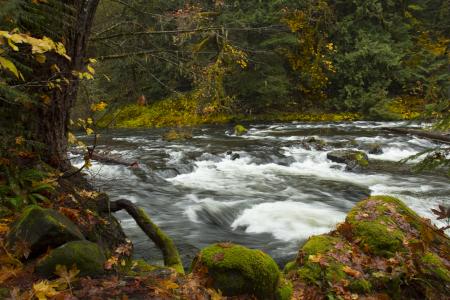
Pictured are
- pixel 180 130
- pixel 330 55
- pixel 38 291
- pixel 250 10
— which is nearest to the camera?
pixel 38 291

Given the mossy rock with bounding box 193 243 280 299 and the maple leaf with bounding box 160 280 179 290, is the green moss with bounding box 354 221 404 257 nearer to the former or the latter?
the mossy rock with bounding box 193 243 280 299

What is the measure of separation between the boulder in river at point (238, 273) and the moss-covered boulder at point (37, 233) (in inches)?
55.1

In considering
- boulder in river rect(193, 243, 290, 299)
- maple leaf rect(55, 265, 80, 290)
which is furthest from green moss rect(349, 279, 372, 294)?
maple leaf rect(55, 265, 80, 290)

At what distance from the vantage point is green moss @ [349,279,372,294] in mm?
4391

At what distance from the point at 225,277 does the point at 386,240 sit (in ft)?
7.90

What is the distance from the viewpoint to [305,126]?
2312cm

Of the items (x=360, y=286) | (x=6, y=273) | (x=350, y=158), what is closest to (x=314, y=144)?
(x=350, y=158)

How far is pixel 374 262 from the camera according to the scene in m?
4.85

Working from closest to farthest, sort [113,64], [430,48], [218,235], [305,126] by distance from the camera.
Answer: [430,48] < [218,235] < [113,64] < [305,126]

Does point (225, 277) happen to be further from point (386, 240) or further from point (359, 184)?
point (359, 184)

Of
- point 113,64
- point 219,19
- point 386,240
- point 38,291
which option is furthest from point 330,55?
point 38,291

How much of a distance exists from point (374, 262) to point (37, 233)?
3834 millimetres

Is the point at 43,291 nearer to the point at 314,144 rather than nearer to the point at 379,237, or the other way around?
the point at 379,237

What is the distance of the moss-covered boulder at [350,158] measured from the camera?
13.7m
